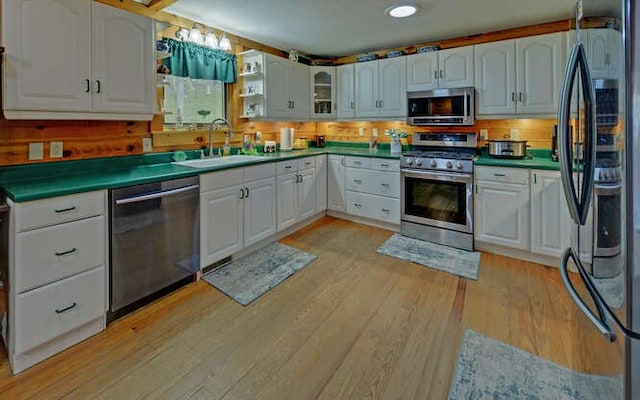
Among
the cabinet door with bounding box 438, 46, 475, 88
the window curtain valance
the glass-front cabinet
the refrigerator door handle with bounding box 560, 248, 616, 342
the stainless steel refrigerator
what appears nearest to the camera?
the stainless steel refrigerator

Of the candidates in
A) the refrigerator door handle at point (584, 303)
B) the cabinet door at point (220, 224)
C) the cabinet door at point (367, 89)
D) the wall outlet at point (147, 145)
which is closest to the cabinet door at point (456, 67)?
the cabinet door at point (367, 89)

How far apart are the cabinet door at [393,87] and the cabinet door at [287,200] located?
1490mm

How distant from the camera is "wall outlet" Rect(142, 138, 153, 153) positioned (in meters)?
2.96

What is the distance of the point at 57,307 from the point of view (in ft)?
6.15

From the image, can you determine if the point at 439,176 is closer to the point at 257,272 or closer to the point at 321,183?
the point at 321,183

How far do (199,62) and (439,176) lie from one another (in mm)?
2752

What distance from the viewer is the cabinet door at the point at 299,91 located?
4.35 meters

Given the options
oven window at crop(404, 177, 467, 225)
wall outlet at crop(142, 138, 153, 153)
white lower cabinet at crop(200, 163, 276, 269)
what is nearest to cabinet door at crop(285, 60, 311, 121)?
white lower cabinet at crop(200, 163, 276, 269)

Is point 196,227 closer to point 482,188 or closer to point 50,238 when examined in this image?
point 50,238

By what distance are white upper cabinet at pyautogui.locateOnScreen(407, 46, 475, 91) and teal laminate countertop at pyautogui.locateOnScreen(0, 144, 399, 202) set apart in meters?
2.29

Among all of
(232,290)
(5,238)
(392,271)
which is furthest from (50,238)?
(392,271)

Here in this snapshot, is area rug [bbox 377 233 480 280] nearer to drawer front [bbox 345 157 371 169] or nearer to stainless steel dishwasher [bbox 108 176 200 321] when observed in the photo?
drawer front [bbox 345 157 371 169]

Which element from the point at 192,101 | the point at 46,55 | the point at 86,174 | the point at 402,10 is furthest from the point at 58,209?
the point at 402,10

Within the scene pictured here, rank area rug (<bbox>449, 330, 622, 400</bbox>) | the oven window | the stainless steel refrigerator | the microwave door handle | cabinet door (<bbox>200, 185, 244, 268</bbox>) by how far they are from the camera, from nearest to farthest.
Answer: the stainless steel refrigerator, the microwave door handle, area rug (<bbox>449, 330, 622, 400</bbox>), cabinet door (<bbox>200, 185, 244, 268</bbox>), the oven window
